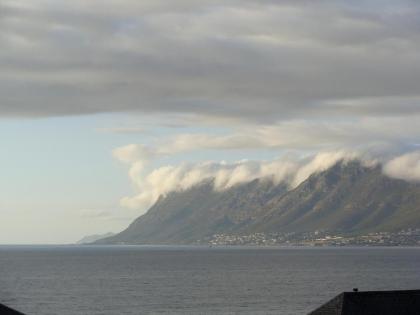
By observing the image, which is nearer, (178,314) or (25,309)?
(178,314)

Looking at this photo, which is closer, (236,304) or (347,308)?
(347,308)

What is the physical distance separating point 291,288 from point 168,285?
2776cm

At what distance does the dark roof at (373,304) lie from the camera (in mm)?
68625

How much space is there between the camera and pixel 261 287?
18875cm

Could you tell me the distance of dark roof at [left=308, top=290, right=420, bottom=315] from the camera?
68.6 meters

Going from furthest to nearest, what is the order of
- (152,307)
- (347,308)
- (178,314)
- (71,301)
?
(71,301) → (152,307) → (178,314) → (347,308)

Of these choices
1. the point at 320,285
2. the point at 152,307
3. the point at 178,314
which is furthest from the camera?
the point at 320,285

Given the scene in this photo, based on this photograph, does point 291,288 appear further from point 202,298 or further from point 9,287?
point 9,287

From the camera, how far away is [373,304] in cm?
7000

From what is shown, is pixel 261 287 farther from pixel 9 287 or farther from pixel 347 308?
pixel 347 308

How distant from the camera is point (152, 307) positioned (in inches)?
5625

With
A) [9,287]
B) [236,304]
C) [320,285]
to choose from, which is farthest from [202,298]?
[9,287]

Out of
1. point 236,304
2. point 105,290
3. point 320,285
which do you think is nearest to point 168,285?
point 105,290

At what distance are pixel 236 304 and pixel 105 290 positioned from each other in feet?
143
